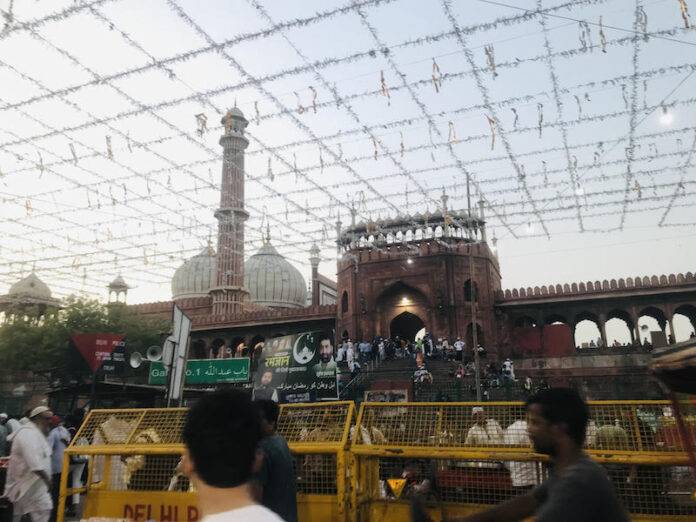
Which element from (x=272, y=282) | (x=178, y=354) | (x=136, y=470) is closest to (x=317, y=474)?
(x=136, y=470)

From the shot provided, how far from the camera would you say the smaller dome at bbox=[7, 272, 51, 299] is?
4113cm

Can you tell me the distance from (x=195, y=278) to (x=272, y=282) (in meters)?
6.28

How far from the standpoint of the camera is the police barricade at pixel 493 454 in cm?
384

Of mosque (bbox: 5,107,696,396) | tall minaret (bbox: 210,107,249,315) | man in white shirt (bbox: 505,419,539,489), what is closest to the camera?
man in white shirt (bbox: 505,419,539,489)

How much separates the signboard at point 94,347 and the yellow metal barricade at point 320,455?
11.6 m

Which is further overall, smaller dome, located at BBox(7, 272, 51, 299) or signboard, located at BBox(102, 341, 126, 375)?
smaller dome, located at BBox(7, 272, 51, 299)

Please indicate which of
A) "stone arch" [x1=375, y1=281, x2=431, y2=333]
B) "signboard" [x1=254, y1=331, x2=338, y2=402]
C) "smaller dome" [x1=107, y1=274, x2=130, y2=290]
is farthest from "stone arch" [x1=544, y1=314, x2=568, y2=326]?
"smaller dome" [x1=107, y1=274, x2=130, y2=290]

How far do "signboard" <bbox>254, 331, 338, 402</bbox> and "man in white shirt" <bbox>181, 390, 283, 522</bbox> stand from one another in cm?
959

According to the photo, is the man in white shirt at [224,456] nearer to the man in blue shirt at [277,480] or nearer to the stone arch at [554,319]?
the man in blue shirt at [277,480]

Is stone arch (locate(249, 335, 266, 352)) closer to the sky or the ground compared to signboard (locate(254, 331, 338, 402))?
closer to the sky

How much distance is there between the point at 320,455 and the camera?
4.56 metres

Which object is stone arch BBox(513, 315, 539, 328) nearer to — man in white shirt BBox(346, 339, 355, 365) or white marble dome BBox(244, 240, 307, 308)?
man in white shirt BBox(346, 339, 355, 365)

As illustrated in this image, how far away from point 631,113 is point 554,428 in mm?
13108

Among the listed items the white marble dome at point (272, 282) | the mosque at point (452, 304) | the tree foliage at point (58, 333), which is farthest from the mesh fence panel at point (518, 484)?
the white marble dome at point (272, 282)
